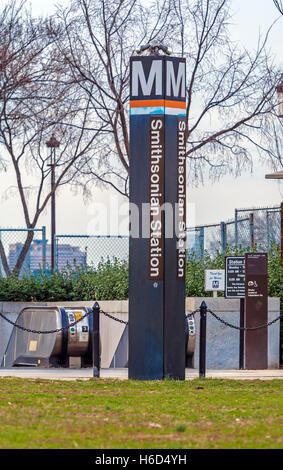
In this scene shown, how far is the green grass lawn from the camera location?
7.74m

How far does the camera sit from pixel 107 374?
15484mm

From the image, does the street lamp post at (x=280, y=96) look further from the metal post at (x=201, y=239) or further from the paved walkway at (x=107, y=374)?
the paved walkway at (x=107, y=374)

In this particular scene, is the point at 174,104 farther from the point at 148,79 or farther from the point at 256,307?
the point at 256,307

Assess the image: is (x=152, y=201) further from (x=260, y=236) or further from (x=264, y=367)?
(x=260, y=236)

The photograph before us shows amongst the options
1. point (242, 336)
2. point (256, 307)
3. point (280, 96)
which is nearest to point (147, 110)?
point (256, 307)

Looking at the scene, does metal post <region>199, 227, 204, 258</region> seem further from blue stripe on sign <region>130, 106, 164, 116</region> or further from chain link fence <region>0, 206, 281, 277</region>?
blue stripe on sign <region>130, 106, 164, 116</region>

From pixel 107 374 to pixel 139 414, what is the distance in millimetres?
6005

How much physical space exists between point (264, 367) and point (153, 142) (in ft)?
18.0

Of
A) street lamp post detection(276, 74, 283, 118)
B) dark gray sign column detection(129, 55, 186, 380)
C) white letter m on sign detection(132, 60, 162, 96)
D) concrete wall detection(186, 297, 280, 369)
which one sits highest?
street lamp post detection(276, 74, 283, 118)

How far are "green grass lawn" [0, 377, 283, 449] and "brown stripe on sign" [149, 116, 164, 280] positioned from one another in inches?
68.8

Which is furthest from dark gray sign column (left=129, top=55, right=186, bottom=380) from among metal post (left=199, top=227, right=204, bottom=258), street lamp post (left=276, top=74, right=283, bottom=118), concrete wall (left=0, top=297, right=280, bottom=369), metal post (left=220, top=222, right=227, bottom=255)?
street lamp post (left=276, top=74, right=283, bottom=118)

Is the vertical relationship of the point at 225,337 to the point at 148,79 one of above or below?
below

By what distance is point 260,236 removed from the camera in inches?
883

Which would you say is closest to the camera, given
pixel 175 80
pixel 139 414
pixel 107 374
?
pixel 139 414
